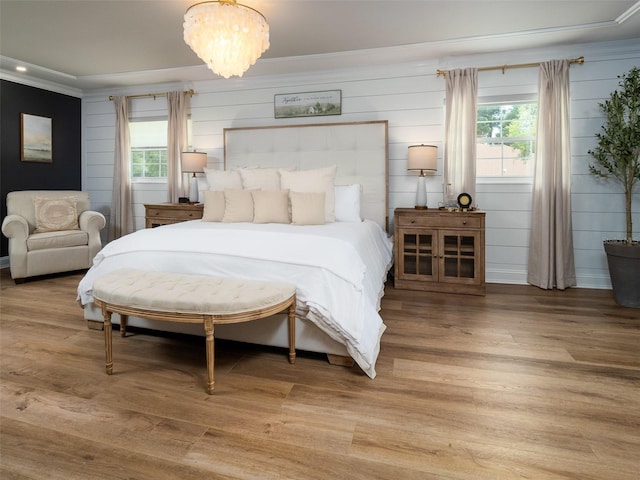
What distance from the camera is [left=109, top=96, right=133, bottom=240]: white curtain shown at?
207 inches

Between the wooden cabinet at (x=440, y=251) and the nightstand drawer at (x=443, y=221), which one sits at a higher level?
the nightstand drawer at (x=443, y=221)

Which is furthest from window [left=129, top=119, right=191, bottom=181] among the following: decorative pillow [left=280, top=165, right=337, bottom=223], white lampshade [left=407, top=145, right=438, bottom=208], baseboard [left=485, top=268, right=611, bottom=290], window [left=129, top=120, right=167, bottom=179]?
baseboard [left=485, top=268, right=611, bottom=290]

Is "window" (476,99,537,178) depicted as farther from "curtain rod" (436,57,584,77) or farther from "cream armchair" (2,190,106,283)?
"cream armchair" (2,190,106,283)

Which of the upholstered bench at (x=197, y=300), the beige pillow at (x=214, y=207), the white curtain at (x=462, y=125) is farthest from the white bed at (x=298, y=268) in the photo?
the white curtain at (x=462, y=125)

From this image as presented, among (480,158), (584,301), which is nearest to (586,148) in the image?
(480,158)

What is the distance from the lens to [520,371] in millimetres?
2078

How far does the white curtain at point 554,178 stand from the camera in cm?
373

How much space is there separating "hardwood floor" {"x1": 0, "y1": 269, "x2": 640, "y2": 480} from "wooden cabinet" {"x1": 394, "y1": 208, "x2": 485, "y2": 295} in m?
0.96

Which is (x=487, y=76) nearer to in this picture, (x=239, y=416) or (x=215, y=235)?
(x=215, y=235)

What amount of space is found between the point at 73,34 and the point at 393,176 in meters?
3.52

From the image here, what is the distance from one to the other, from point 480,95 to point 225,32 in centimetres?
278

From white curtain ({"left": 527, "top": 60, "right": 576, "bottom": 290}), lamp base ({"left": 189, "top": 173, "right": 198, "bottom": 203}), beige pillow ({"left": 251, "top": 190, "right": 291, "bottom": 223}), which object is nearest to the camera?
beige pillow ({"left": 251, "top": 190, "right": 291, "bottom": 223})

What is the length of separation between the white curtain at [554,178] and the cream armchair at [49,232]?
16.5 ft

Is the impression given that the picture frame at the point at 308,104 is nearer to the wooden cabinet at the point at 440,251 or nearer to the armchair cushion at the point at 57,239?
the wooden cabinet at the point at 440,251
